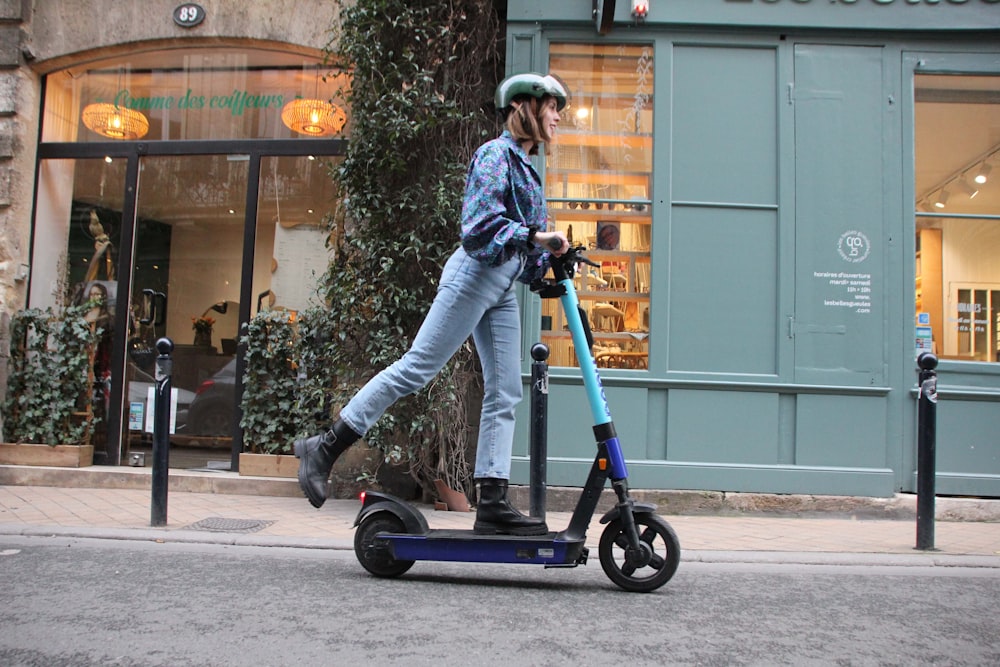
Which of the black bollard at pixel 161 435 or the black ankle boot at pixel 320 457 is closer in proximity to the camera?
the black ankle boot at pixel 320 457

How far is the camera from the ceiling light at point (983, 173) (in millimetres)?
6124

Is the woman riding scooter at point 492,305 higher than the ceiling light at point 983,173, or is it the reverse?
the ceiling light at point 983,173

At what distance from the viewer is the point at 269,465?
615 centimetres

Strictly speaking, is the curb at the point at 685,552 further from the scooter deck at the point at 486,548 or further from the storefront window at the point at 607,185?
the storefront window at the point at 607,185

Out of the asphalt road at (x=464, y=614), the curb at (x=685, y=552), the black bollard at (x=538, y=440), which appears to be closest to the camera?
the asphalt road at (x=464, y=614)

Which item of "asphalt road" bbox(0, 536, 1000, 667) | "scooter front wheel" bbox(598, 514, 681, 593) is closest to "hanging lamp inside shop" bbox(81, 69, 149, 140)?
"asphalt road" bbox(0, 536, 1000, 667)

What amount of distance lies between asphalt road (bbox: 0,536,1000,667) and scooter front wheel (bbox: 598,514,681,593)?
0.07 metres

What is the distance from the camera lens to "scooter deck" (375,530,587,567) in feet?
9.83

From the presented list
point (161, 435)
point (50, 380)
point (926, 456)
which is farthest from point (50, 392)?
point (926, 456)

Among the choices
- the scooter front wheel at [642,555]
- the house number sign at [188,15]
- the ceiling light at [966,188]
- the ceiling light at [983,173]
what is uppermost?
the house number sign at [188,15]

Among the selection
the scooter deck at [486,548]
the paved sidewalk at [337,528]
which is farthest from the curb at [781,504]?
the scooter deck at [486,548]

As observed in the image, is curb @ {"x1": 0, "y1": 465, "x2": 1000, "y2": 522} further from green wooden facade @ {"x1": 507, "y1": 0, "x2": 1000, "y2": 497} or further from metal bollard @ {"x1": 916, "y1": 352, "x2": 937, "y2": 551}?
metal bollard @ {"x1": 916, "y1": 352, "x2": 937, "y2": 551}

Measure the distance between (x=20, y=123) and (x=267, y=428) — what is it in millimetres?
3484

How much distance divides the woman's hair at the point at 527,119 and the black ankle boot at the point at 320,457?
138 cm
